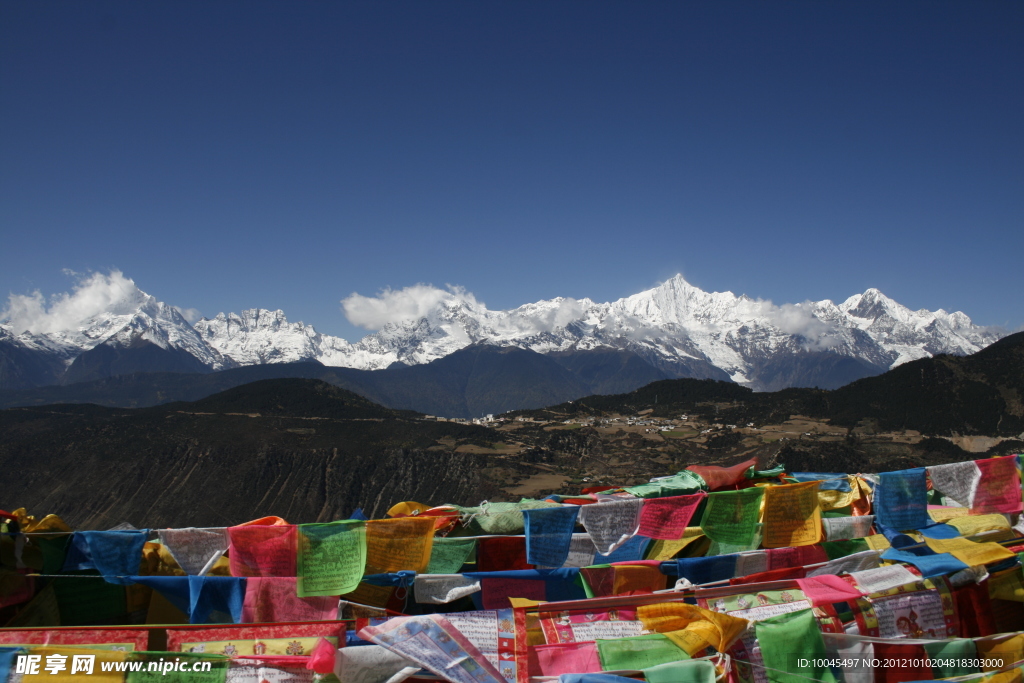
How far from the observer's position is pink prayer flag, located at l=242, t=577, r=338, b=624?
7.25 metres

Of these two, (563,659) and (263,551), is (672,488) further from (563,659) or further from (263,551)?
(263,551)

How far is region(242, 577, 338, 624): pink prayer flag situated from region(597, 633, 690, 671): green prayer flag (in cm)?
344

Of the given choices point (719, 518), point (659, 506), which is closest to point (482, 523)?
point (659, 506)

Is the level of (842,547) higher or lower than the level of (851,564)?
higher

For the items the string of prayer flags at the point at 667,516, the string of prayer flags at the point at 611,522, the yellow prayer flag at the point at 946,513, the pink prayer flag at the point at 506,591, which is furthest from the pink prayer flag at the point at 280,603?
the yellow prayer flag at the point at 946,513

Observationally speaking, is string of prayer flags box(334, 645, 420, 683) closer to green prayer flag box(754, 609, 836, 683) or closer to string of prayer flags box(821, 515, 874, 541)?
green prayer flag box(754, 609, 836, 683)

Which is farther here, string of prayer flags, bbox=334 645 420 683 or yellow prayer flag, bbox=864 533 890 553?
yellow prayer flag, bbox=864 533 890 553

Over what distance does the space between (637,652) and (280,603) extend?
173 inches

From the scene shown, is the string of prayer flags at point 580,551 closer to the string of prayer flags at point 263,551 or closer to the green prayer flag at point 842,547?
the green prayer flag at point 842,547

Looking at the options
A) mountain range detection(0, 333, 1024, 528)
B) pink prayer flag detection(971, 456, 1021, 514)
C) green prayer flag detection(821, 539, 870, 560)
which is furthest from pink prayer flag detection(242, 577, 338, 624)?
mountain range detection(0, 333, 1024, 528)

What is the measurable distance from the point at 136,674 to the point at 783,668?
6.07 m

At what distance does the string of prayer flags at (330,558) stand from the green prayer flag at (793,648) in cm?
470

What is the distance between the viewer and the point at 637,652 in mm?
5828

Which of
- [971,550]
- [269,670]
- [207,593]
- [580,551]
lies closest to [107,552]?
[207,593]
